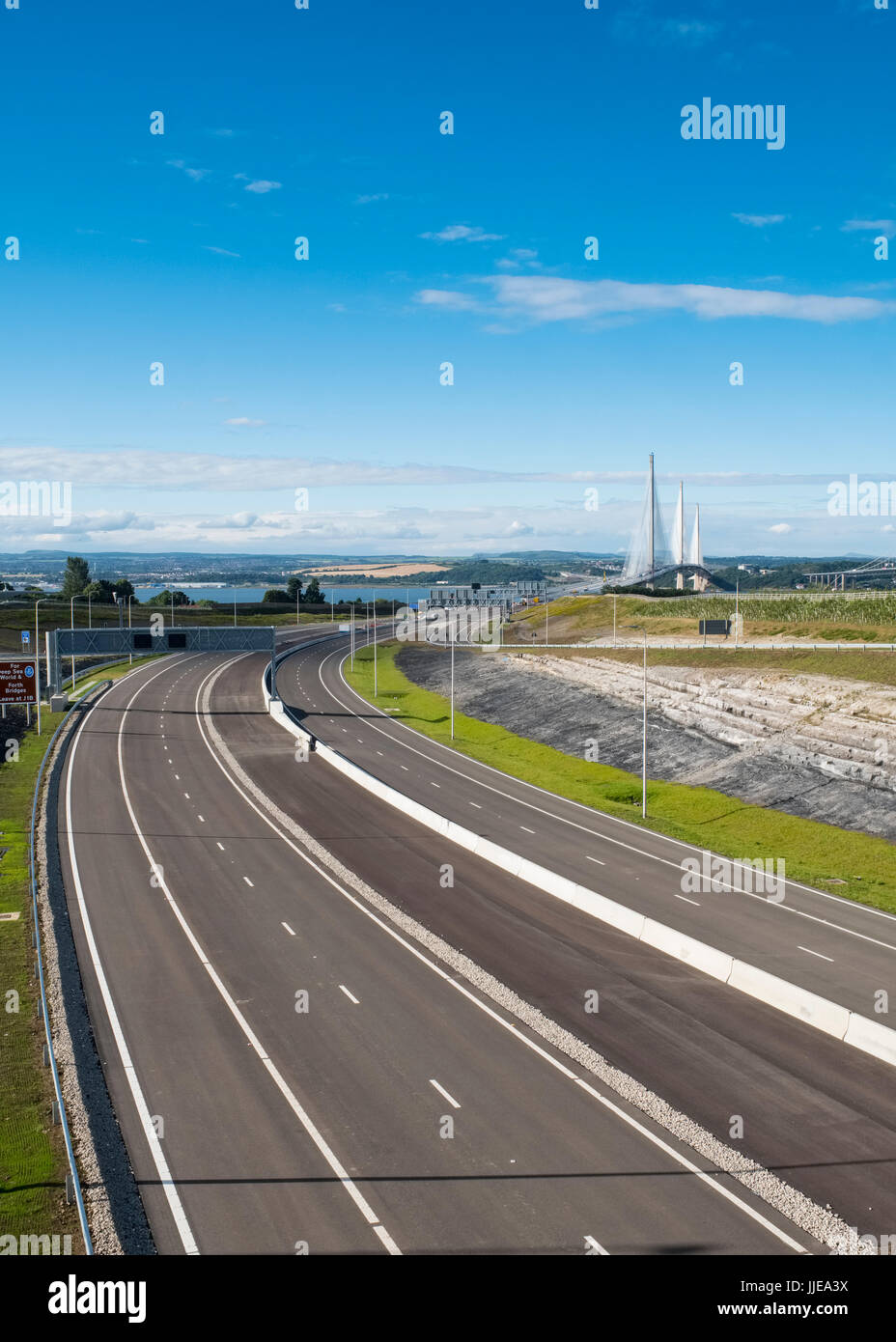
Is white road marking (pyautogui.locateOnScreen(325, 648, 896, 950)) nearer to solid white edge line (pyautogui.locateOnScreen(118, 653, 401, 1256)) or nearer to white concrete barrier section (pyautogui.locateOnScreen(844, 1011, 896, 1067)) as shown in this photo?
white concrete barrier section (pyautogui.locateOnScreen(844, 1011, 896, 1067))

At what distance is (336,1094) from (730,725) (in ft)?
169

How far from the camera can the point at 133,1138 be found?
67.6 feet

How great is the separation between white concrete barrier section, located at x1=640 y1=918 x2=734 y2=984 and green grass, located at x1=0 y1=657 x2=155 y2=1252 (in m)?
17.1

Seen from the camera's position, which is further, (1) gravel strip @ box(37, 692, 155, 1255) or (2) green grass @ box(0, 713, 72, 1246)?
(2) green grass @ box(0, 713, 72, 1246)

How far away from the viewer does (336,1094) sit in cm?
2228

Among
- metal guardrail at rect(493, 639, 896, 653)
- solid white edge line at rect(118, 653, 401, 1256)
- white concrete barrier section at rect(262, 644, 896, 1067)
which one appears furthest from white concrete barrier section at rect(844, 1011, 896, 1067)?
metal guardrail at rect(493, 639, 896, 653)

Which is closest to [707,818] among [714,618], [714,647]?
[714,647]

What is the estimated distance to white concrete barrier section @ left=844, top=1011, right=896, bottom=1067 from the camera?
23.8m

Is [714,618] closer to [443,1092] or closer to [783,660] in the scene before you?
[783,660]

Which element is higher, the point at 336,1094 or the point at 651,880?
the point at 651,880

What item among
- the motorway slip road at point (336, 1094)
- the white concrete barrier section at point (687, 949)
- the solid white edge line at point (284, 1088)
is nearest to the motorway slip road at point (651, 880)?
the white concrete barrier section at point (687, 949)

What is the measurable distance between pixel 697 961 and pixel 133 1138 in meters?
16.1

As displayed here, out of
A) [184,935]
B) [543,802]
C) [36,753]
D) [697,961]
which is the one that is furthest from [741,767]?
[36,753]
